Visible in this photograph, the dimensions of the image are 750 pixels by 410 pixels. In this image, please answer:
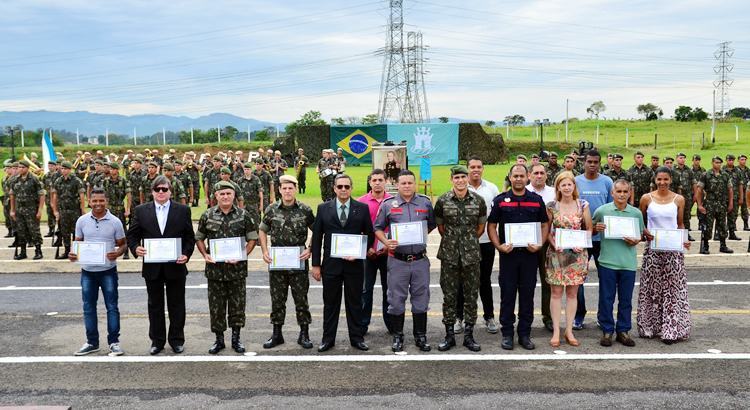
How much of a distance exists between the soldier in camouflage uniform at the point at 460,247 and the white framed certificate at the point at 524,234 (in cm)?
34

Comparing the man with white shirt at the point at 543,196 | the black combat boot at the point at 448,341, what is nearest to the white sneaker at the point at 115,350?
the black combat boot at the point at 448,341

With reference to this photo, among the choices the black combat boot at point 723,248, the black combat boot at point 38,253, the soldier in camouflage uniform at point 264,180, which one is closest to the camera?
the black combat boot at point 723,248

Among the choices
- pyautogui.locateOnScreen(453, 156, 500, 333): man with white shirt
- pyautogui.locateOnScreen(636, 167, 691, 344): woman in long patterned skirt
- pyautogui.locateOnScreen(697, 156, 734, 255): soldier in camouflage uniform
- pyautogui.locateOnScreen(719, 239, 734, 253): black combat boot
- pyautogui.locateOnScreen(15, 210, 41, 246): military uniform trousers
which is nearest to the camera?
pyautogui.locateOnScreen(636, 167, 691, 344): woman in long patterned skirt

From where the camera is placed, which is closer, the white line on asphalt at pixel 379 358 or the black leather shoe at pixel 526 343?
the white line on asphalt at pixel 379 358

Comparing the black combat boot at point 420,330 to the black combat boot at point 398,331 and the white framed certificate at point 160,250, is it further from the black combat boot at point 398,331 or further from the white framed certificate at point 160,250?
the white framed certificate at point 160,250

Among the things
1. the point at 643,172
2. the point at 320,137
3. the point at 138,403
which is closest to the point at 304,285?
the point at 138,403

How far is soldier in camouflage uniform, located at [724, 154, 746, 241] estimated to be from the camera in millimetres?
14242

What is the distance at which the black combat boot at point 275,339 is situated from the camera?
734 cm

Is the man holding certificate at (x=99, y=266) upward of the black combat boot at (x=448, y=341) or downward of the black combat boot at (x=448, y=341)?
upward

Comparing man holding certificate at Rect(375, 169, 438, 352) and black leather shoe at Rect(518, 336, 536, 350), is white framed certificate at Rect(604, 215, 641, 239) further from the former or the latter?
man holding certificate at Rect(375, 169, 438, 352)

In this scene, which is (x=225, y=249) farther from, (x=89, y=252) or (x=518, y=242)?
(x=518, y=242)

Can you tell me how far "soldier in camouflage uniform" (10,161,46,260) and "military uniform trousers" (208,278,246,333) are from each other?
8005 millimetres

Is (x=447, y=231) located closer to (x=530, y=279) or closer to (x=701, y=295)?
(x=530, y=279)

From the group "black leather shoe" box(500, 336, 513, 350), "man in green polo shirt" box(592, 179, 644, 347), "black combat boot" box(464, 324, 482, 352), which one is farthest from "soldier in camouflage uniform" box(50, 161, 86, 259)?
"man in green polo shirt" box(592, 179, 644, 347)
